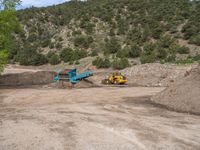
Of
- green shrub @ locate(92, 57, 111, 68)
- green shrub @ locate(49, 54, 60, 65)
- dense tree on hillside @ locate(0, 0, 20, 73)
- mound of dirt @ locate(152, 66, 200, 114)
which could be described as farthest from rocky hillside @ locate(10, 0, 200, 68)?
mound of dirt @ locate(152, 66, 200, 114)

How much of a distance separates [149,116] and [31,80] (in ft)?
64.6

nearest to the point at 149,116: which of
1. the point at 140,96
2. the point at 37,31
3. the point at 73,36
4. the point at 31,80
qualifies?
the point at 140,96

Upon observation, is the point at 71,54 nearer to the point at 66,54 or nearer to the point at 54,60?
the point at 66,54

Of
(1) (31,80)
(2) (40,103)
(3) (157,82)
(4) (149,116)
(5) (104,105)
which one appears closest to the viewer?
(4) (149,116)

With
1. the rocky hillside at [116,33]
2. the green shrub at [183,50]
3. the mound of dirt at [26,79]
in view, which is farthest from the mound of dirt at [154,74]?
the green shrub at [183,50]

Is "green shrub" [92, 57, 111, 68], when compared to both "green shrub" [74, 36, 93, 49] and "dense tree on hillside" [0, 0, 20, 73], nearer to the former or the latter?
"green shrub" [74, 36, 93, 49]

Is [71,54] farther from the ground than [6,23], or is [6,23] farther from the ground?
[6,23]

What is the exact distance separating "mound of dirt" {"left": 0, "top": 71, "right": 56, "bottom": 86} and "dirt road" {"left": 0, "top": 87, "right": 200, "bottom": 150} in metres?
11.8

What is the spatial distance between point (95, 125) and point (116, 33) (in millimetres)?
43601

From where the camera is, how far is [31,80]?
32.2 metres

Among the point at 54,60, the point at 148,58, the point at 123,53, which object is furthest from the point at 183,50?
the point at 54,60

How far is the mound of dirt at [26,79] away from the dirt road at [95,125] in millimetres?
11773

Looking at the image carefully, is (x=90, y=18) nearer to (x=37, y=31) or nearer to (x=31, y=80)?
(x=37, y=31)

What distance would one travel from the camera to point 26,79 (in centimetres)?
3216
